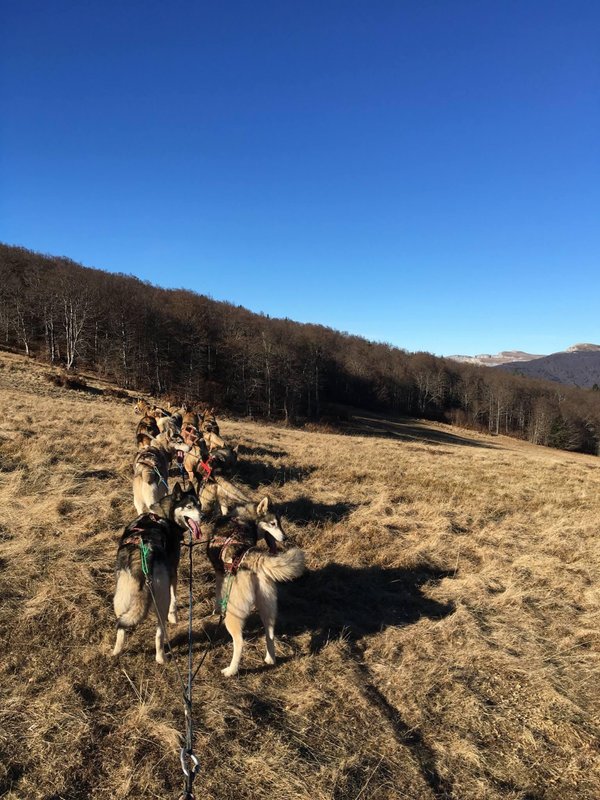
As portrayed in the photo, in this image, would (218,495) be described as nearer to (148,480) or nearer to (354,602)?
(148,480)

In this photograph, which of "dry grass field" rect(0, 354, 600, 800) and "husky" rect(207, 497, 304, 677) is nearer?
"dry grass field" rect(0, 354, 600, 800)

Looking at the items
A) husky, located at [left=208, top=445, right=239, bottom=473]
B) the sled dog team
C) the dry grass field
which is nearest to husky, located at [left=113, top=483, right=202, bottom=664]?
the sled dog team

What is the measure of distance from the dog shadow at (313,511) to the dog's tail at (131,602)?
529cm

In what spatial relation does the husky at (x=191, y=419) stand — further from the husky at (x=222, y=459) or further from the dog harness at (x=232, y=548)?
the dog harness at (x=232, y=548)

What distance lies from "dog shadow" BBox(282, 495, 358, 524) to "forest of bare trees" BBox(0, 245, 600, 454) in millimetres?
43133

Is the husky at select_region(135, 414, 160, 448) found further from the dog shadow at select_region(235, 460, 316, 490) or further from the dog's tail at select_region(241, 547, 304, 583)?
the dog's tail at select_region(241, 547, 304, 583)

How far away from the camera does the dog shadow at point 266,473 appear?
12220 millimetres

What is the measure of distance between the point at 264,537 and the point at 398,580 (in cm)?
261

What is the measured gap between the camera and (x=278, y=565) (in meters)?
4.84

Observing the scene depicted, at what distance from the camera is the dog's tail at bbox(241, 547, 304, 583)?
15.8 ft

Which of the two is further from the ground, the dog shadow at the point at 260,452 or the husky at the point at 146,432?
the husky at the point at 146,432

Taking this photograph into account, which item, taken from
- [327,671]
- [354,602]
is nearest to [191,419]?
[354,602]

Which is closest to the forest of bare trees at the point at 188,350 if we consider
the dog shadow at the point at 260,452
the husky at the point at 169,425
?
the dog shadow at the point at 260,452

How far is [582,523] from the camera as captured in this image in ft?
36.6
